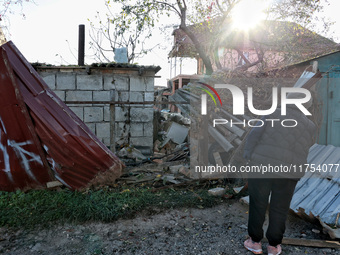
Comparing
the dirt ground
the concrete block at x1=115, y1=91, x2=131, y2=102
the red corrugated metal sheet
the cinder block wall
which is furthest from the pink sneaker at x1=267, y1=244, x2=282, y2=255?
the concrete block at x1=115, y1=91, x2=131, y2=102

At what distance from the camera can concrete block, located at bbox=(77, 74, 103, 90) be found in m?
7.69

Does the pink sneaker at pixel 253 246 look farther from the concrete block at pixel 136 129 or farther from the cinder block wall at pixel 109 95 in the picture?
the concrete block at pixel 136 129

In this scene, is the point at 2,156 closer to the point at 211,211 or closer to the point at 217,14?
the point at 211,211

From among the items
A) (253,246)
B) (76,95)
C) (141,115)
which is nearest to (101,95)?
(76,95)

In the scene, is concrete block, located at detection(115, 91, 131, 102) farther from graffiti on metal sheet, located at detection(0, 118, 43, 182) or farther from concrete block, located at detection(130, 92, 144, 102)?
graffiti on metal sheet, located at detection(0, 118, 43, 182)

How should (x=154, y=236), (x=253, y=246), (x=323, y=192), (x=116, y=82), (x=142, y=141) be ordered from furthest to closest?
1. (x=142, y=141)
2. (x=116, y=82)
3. (x=323, y=192)
4. (x=154, y=236)
5. (x=253, y=246)

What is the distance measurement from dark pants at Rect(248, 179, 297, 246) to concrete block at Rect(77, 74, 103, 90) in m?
6.11

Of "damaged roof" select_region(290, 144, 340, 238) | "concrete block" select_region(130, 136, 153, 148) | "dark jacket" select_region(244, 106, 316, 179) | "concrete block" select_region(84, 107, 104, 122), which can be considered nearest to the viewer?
"dark jacket" select_region(244, 106, 316, 179)

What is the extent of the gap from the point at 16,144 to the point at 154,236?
242cm

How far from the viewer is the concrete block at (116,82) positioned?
7.76 m

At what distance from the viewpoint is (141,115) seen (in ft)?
26.1

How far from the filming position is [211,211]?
3928 mm

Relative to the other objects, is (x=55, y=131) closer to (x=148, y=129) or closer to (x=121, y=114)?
(x=121, y=114)

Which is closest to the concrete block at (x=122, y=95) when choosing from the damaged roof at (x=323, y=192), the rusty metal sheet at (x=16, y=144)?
the rusty metal sheet at (x=16, y=144)
